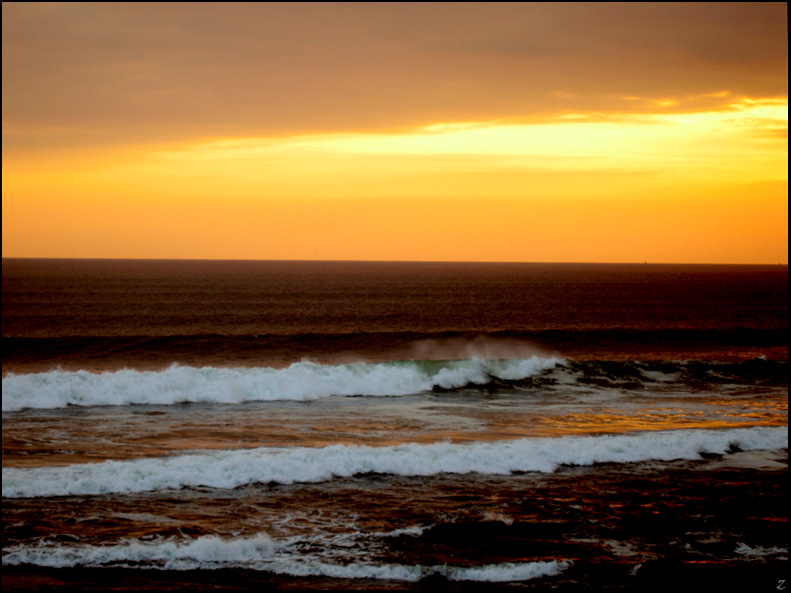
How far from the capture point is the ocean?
1159cm

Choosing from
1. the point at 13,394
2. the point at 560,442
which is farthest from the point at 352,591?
the point at 13,394

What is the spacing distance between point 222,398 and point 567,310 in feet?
156

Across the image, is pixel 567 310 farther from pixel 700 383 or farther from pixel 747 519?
pixel 747 519

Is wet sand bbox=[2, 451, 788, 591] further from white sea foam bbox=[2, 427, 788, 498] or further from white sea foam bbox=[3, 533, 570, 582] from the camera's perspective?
white sea foam bbox=[2, 427, 788, 498]

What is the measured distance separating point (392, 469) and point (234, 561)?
6081 mm

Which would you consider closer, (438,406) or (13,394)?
(13,394)

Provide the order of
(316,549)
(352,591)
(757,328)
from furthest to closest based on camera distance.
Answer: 1. (757,328)
2. (316,549)
3. (352,591)

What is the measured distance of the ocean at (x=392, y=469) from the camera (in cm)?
1159

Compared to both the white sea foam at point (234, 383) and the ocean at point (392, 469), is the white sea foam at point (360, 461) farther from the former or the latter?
the white sea foam at point (234, 383)

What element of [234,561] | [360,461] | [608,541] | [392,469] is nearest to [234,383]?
[360,461]

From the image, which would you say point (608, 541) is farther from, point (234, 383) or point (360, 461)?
point (234, 383)

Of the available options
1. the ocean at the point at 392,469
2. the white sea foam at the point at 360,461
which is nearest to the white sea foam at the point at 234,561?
the ocean at the point at 392,469

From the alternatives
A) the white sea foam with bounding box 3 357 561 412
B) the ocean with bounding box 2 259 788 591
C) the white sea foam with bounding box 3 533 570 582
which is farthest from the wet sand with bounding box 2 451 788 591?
the white sea foam with bounding box 3 357 561 412

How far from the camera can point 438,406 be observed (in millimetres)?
26656
